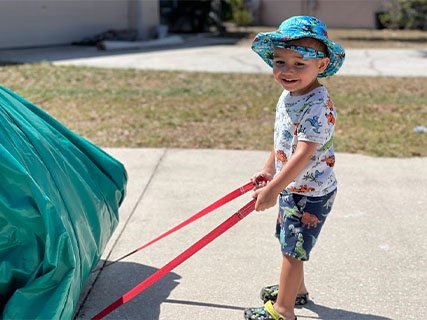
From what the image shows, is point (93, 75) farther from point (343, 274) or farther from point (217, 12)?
point (217, 12)

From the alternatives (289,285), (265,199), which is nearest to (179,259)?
(265,199)

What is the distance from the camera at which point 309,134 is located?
2.71m

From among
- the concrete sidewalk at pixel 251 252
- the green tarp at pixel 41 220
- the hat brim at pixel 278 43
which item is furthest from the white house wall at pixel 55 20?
the hat brim at pixel 278 43

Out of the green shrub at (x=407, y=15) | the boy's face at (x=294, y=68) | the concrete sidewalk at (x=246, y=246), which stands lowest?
the green shrub at (x=407, y=15)

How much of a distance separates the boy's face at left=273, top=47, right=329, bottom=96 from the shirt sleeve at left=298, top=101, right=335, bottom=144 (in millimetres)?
113

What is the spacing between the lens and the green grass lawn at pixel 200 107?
6449 millimetres

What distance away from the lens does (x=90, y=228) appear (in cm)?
301

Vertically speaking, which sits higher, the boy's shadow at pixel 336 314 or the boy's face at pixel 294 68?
the boy's face at pixel 294 68

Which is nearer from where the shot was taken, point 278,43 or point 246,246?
point 278,43

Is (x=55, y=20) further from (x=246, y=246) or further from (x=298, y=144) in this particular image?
(x=298, y=144)

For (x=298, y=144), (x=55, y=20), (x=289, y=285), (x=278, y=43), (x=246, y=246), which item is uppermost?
(x=278, y=43)

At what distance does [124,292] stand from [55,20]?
14108 mm

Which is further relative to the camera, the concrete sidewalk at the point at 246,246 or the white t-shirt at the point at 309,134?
the concrete sidewalk at the point at 246,246

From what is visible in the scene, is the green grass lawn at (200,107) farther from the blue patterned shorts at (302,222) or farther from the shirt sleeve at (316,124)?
the shirt sleeve at (316,124)
